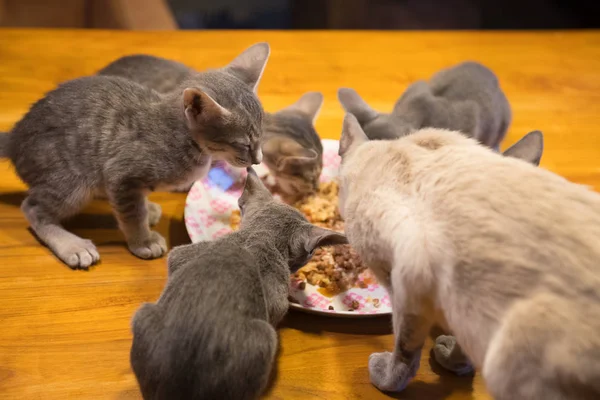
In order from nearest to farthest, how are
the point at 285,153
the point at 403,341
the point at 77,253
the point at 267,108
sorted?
the point at 403,341 → the point at 77,253 → the point at 285,153 → the point at 267,108

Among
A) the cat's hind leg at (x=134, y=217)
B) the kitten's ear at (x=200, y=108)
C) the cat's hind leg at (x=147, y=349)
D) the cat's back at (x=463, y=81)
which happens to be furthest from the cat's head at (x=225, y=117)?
the cat's back at (x=463, y=81)

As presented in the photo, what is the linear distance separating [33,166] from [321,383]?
87 cm

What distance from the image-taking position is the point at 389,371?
3.69 ft

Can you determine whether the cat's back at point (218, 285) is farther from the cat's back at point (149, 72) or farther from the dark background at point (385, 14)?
the dark background at point (385, 14)

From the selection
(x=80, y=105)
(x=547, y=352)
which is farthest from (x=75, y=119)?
(x=547, y=352)

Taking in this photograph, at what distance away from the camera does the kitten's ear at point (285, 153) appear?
5.22 feet

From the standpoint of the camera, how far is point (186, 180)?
141 cm

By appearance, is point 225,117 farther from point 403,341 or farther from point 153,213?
point 403,341

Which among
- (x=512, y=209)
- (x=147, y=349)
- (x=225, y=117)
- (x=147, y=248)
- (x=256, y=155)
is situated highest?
(x=512, y=209)

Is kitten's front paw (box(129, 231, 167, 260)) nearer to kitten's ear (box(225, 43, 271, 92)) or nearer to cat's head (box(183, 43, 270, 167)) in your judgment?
cat's head (box(183, 43, 270, 167))

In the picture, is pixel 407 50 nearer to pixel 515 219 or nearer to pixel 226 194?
pixel 226 194

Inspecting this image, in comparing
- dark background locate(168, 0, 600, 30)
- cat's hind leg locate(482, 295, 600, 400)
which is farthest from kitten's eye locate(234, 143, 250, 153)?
dark background locate(168, 0, 600, 30)

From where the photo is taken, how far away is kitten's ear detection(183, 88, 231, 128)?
123 cm

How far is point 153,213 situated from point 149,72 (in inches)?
17.8
